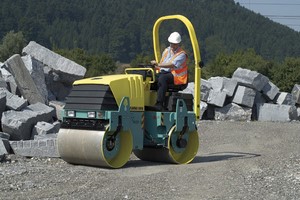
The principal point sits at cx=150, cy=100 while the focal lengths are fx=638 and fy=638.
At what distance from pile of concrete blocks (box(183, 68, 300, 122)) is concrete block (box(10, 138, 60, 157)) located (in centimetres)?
946

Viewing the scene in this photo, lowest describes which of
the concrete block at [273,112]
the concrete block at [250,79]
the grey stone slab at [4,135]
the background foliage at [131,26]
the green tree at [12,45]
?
the concrete block at [273,112]

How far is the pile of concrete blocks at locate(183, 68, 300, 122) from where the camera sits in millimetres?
21188

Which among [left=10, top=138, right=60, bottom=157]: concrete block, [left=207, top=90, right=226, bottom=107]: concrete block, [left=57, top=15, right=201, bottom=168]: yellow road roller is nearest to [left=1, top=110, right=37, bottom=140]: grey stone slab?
[left=10, top=138, right=60, bottom=157]: concrete block

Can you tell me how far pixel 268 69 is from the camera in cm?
3712

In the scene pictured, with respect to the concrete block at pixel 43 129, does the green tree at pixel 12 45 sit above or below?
above

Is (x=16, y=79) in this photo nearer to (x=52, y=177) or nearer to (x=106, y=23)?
(x=52, y=177)

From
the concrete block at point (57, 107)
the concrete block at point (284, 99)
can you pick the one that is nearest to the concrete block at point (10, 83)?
the concrete block at point (57, 107)

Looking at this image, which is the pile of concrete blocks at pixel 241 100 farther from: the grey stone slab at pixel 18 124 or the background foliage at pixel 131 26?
the background foliage at pixel 131 26

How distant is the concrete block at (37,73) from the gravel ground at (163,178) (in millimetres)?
4006

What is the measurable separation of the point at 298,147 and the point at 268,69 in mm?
23625

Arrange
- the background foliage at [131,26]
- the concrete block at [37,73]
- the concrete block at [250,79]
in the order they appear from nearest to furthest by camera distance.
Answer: the concrete block at [37,73] < the concrete block at [250,79] < the background foliage at [131,26]

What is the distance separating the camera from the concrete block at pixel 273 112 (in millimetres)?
21719

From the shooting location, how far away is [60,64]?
17.0 meters

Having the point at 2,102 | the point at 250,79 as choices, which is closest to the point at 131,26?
the point at 250,79
